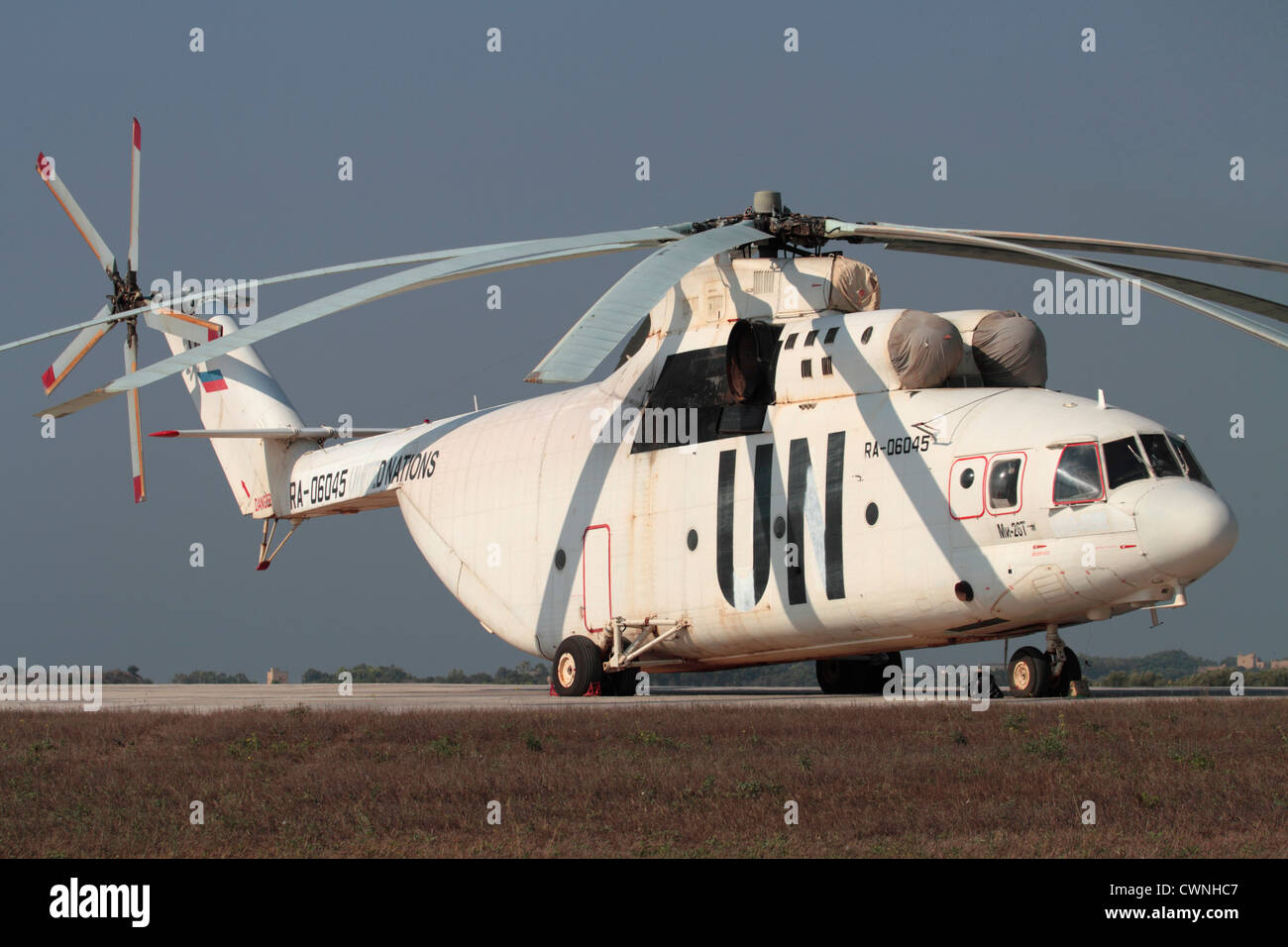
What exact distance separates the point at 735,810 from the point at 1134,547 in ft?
32.0

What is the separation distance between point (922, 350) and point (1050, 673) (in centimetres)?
514

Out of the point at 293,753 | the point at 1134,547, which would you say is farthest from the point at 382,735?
the point at 1134,547

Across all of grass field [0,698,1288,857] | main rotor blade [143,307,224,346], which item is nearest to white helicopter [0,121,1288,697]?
grass field [0,698,1288,857]

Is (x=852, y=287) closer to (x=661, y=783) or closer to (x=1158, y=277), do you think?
(x=1158, y=277)

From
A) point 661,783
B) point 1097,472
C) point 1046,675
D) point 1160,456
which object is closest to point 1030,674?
point 1046,675

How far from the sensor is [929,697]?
73.1 feet

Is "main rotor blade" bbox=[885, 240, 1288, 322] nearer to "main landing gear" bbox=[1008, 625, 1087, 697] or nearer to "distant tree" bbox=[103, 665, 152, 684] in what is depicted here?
"main landing gear" bbox=[1008, 625, 1087, 697]

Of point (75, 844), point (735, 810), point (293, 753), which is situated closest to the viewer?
point (75, 844)

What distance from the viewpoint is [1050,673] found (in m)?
21.0
